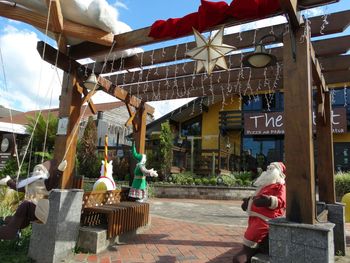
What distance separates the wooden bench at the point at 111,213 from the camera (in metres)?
4.93

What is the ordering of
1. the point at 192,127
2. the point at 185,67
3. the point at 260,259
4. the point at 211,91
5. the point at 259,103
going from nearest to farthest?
the point at 260,259 → the point at 185,67 → the point at 211,91 → the point at 259,103 → the point at 192,127

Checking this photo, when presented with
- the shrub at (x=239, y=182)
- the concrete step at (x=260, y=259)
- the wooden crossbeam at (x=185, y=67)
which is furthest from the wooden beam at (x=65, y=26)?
the shrub at (x=239, y=182)

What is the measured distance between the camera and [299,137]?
2914 millimetres

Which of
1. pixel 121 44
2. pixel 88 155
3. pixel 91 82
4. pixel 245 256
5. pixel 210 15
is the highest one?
pixel 210 15

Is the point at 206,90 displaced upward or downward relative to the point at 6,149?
upward

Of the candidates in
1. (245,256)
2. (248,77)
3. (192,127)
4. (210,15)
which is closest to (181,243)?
(245,256)

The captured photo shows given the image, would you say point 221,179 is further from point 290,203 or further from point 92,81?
point 290,203

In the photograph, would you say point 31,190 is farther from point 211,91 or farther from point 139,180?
point 211,91

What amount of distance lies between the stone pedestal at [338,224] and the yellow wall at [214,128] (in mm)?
13848

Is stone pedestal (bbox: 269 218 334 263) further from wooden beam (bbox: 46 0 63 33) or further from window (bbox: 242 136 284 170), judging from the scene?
window (bbox: 242 136 284 170)

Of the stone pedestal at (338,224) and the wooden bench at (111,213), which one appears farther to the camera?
the wooden bench at (111,213)

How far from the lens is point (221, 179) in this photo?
14.0m

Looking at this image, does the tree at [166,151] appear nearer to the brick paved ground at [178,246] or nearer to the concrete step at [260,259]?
the brick paved ground at [178,246]

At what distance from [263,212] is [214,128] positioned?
15820mm
